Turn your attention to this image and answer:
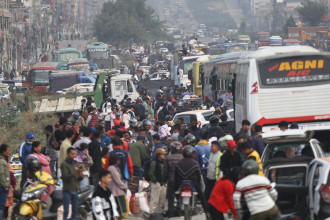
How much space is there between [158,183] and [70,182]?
2332mm

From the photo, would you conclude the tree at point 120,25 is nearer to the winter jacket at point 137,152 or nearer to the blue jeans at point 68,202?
the winter jacket at point 137,152

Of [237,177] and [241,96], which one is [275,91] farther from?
[237,177]

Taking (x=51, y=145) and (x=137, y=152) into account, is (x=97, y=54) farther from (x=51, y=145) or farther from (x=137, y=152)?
(x=137, y=152)

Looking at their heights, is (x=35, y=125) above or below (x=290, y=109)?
below

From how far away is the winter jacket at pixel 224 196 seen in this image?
12.4 m

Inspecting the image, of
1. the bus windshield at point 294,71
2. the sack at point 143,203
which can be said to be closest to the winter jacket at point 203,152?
the sack at point 143,203

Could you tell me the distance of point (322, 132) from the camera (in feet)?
61.3

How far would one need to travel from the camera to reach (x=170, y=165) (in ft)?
49.5

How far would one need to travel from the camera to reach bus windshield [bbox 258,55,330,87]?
67.5 ft

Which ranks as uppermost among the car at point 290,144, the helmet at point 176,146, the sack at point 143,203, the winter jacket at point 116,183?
the car at point 290,144

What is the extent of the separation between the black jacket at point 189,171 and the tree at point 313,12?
144886 millimetres

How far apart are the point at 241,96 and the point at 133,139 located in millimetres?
3492

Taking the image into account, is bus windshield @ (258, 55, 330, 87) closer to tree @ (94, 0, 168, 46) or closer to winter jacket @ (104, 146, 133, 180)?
winter jacket @ (104, 146, 133, 180)

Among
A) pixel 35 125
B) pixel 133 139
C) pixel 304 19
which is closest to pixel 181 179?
pixel 133 139
